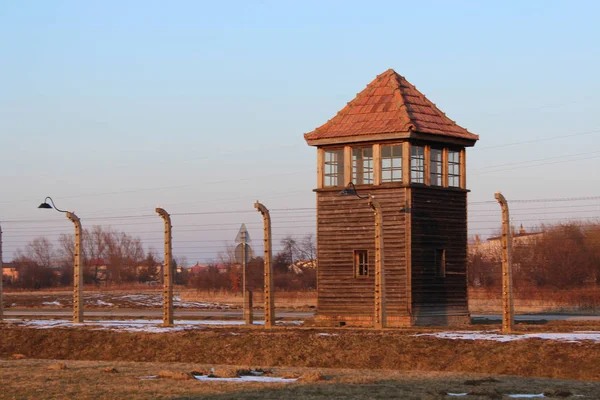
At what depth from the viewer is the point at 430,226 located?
30281 millimetres

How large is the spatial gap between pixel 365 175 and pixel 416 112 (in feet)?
9.03

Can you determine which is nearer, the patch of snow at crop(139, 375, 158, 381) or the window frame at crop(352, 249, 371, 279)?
the patch of snow at crop(139, 375, 158, 381)

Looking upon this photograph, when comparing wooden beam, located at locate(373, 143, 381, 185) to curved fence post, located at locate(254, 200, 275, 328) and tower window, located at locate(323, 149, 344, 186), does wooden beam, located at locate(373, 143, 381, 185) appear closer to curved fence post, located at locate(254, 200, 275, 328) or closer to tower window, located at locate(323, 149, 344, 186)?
tower window, located at locate(323, 149, 344, 186)

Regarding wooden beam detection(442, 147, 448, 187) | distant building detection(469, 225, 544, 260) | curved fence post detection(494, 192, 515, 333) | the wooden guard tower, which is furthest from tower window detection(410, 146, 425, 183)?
distant building detection(469, 225, 544, 260)

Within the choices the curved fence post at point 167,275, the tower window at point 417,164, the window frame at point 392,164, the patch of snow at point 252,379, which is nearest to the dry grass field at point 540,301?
the tower window at point 417,164

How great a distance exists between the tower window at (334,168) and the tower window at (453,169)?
3612 millimetres

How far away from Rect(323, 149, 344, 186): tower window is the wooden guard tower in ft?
0.11

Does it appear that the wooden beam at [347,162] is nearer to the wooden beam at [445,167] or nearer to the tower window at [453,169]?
the wooden beam at [445,167]

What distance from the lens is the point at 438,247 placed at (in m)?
30.5

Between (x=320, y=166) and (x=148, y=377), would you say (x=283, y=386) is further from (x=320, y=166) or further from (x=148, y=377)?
(x=320, y=166)

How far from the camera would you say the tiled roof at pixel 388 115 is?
30.1 meters

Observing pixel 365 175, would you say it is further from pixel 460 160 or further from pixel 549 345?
pixel 549 345

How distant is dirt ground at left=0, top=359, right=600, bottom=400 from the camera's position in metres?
14.6

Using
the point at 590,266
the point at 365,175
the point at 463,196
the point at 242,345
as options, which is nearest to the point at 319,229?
the point at 365,175
